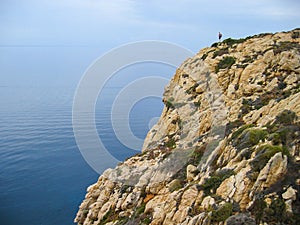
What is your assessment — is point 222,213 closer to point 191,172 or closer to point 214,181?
point 214,181

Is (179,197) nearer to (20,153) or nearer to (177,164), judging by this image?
(177,164)

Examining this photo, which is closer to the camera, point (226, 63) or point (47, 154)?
point (226, 63)

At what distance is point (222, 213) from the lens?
39.9 feet

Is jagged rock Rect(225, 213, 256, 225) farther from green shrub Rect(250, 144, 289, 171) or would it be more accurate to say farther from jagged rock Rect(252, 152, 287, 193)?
green shrub Rect(250, 144, 289, 171)

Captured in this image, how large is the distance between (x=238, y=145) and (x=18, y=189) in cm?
4589

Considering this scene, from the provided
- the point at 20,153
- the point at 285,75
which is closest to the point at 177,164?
the point at 285,75

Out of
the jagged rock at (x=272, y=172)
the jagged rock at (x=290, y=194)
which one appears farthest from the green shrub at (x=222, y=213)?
the jagged rock at (x=290, y=194)

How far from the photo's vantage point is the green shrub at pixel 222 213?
11970 mm

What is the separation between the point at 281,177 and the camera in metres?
12.1

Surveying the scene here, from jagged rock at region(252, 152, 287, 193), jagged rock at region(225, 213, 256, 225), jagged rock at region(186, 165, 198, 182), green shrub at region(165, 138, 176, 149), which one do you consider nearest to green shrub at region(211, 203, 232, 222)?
jagged rock at region(225, 213, 256, 225)

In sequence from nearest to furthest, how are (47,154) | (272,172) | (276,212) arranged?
(276,212) → (272,172) → (47,154)

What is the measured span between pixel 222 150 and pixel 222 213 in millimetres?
6116

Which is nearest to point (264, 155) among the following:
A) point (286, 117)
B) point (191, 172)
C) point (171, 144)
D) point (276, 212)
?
point (276, 212)

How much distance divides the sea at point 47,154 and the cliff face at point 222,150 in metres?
10.9
